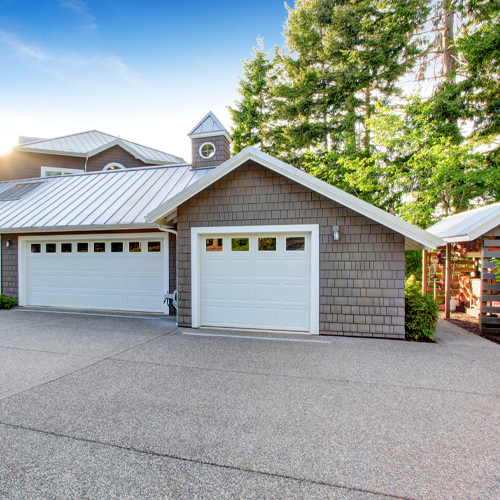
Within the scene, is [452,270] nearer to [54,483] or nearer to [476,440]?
[476,440]

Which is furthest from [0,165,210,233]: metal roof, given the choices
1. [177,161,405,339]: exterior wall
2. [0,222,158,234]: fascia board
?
[177,161,405,339]: exterior wall

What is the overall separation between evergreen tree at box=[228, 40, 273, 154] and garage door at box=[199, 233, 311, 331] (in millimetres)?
15551

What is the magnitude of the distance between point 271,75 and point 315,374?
2269 centimetres

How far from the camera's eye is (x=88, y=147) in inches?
694

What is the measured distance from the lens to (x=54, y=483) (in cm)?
240

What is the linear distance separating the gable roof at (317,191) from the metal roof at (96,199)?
172 cm

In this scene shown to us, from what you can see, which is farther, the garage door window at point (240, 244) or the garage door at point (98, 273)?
the garage door at point (98, 273)

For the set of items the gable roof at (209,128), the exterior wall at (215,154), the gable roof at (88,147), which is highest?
the gable roof at (88,147)

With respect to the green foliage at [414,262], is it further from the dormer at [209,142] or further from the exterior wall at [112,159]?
the exterior wall at [112,159]

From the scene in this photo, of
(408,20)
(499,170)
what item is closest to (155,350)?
(499,170)

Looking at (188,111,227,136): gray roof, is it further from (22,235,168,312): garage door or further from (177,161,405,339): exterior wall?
(177,161,405,339): exterior wall

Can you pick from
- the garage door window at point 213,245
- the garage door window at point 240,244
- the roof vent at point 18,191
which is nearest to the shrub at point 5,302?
the roof vent at point 18,191

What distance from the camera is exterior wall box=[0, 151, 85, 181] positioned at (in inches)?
626

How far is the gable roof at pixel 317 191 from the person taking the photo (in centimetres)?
633
